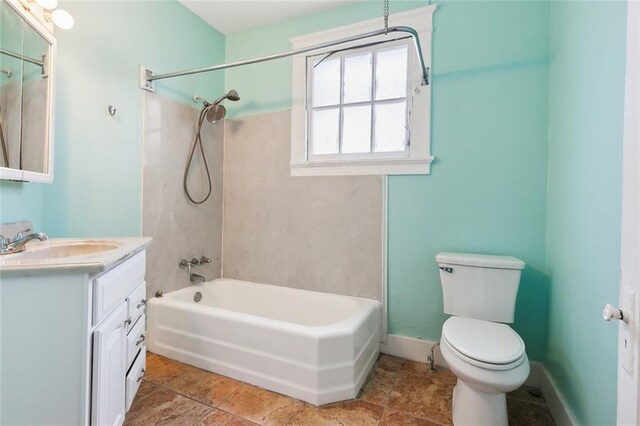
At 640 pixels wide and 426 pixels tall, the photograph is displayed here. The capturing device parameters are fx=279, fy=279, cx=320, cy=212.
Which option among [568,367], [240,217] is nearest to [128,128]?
[240,217]

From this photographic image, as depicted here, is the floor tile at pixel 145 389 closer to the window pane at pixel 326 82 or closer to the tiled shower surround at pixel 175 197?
the tiled shower surround at pixel 175 197

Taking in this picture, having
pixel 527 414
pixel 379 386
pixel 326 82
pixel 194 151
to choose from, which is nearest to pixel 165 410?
pixel 379 386

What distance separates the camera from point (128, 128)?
1821mm

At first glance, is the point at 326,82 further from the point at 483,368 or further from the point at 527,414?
the point at 527,414

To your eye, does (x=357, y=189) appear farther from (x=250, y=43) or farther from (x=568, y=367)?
(x=250, y=43)

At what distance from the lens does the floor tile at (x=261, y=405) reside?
4.56ft

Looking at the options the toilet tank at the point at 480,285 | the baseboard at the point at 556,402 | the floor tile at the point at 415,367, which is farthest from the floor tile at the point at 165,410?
the baseboard at the point at 556,402

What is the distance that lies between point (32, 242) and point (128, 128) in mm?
885

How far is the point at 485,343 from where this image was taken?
1.28 metres

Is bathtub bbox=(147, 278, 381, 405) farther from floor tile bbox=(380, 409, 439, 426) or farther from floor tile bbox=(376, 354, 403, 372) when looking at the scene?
floor tile bbox=(380, 409, 439, 426)

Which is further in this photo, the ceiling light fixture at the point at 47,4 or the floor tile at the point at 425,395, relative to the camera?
the floor tile at the point at 425,395

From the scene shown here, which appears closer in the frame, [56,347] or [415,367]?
[56,347]

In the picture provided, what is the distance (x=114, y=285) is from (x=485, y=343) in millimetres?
1577

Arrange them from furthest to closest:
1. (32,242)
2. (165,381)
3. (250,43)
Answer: (250,43) → (165,381) → (32,242)
